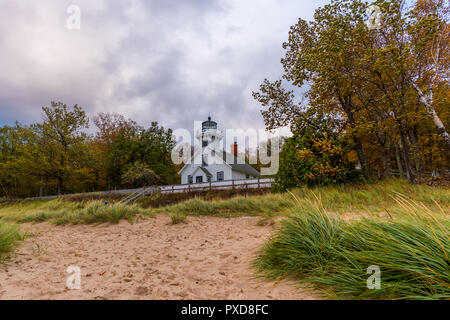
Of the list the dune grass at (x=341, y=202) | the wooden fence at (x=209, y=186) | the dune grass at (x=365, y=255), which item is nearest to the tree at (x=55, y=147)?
the wooden fence at (x=209, y=186)

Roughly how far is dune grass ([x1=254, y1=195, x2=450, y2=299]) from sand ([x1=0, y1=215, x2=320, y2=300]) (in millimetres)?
296

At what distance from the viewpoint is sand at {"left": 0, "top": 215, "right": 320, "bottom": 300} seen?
2.51 meters

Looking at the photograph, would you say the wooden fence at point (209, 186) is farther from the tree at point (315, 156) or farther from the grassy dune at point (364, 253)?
the grassy dune at point (364, 253)

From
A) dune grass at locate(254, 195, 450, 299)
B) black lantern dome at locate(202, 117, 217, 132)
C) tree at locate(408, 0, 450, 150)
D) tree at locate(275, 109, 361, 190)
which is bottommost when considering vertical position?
dune grass at locate(254, 195, 450, 299)

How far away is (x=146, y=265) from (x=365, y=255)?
10.7ft

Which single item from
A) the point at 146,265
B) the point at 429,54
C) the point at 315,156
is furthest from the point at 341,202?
the point at 429,54

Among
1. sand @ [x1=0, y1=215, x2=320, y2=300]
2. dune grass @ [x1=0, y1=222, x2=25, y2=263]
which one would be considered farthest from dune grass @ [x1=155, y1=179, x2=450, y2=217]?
dune grass @ [x1=0, y1=222, x2=25, y2=263]

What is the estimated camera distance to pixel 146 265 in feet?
11.9

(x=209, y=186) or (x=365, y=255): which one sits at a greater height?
(x=365, y=255)

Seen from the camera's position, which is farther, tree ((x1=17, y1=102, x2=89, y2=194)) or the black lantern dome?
the black lantern dome

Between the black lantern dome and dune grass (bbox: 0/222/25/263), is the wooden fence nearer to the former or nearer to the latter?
the black lantern dome

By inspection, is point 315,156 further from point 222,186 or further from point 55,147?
point 55,147
